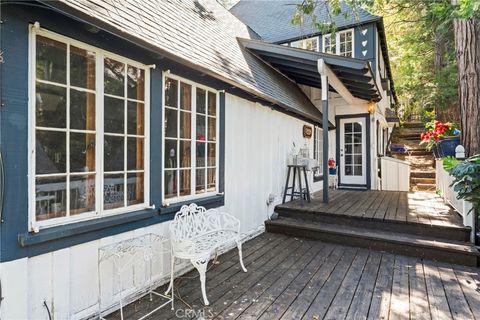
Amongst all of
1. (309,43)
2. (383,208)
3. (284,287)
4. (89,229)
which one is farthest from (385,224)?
(309,43)

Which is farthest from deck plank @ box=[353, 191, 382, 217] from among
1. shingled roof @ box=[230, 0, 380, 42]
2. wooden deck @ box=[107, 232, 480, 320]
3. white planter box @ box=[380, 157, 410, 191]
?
shingled roof @ box=[230, 0, 380, 42]

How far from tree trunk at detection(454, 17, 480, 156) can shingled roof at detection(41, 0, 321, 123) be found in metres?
2.81

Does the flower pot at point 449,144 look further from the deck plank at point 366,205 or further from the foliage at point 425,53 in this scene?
the foliage at point 425,53

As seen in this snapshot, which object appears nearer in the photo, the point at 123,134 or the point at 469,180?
the point at 123,134

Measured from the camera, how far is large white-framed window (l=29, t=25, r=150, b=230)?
197 centimetres

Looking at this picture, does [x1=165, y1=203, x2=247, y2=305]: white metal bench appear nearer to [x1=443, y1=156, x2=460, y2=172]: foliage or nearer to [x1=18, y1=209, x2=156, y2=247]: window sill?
[x1=18, y1=209, x2=156, y2=247]: window sill

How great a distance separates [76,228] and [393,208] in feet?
16.5

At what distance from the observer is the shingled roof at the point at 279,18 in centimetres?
790

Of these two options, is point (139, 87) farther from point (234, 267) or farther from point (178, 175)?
point (234, 267)

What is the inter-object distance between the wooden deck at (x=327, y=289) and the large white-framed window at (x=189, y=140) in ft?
3.28

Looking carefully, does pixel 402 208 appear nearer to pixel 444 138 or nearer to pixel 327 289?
pixel 444 138

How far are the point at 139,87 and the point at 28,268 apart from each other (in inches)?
67.8

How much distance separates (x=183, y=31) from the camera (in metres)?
3.80

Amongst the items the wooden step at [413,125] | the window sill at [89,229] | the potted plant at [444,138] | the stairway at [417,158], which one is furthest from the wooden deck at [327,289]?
the wooden step at [413,125]
